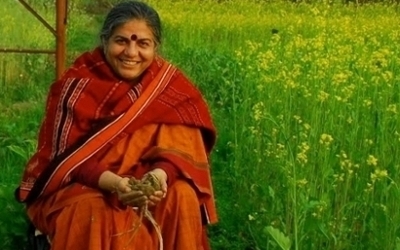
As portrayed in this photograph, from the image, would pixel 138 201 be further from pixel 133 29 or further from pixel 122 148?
pixel 133 29

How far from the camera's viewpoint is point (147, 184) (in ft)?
10.9

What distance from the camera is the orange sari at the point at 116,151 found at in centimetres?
339

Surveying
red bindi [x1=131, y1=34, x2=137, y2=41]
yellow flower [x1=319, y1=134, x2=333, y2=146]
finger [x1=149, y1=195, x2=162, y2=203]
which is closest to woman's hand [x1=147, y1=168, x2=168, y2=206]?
finger [x1=149, y1=195, x2=162, y2=203]

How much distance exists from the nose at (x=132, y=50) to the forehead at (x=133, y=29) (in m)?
0.03

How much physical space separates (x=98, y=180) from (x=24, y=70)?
5200 millimetres

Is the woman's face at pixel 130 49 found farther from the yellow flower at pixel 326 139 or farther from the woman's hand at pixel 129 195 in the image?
the yellow flower at pixel 326 139

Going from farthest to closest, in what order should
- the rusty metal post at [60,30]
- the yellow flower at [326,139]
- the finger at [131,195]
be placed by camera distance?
the rusty metal post at [60,30]
the yellow flower at [326,139]
the finger at [131,195]

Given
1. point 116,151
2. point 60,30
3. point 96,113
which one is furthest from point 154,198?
point 60,30

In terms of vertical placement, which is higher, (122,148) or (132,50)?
(132,50)

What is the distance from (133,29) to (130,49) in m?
0.07

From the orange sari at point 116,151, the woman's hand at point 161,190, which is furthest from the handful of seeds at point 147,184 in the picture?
the orange sari at point 116,151

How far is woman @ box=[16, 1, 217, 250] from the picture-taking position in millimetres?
3392

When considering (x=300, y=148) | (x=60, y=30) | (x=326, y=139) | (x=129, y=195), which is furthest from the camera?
(x=60, y=30)

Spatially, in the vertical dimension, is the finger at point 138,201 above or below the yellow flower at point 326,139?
below
